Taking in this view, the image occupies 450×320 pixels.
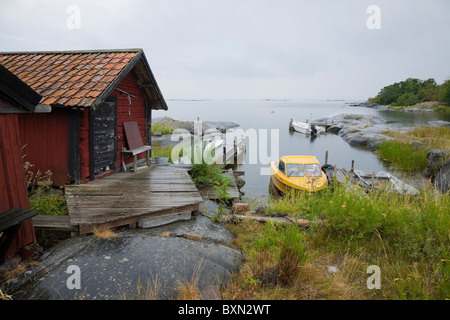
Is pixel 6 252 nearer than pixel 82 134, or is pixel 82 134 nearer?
pixel 6 252

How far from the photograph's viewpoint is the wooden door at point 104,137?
25.8ft

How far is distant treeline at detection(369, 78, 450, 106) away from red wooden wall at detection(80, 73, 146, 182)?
97.0 meters

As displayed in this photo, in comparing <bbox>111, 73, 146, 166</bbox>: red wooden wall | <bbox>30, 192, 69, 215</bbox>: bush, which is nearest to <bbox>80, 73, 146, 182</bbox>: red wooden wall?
<bbox>111, 73, 146, 166</bbox>: red wooden wall


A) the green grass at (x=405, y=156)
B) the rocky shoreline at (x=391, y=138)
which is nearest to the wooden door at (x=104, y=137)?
the rocky shoreline at (x=391, y=138)

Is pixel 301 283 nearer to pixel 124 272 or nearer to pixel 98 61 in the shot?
pixel 124 272

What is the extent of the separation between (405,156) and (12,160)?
23.2m

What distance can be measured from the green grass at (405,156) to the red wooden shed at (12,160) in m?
21.6

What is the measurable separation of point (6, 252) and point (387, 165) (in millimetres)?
23750

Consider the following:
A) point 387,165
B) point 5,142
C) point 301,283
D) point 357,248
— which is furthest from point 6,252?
point 387,165

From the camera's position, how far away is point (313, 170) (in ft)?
44.8

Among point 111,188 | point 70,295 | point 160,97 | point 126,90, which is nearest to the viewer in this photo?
point 70,295

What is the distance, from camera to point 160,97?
11.1 meters

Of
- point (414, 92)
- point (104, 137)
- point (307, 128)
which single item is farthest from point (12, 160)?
point (414, 92)

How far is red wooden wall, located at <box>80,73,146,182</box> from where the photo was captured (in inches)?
295
